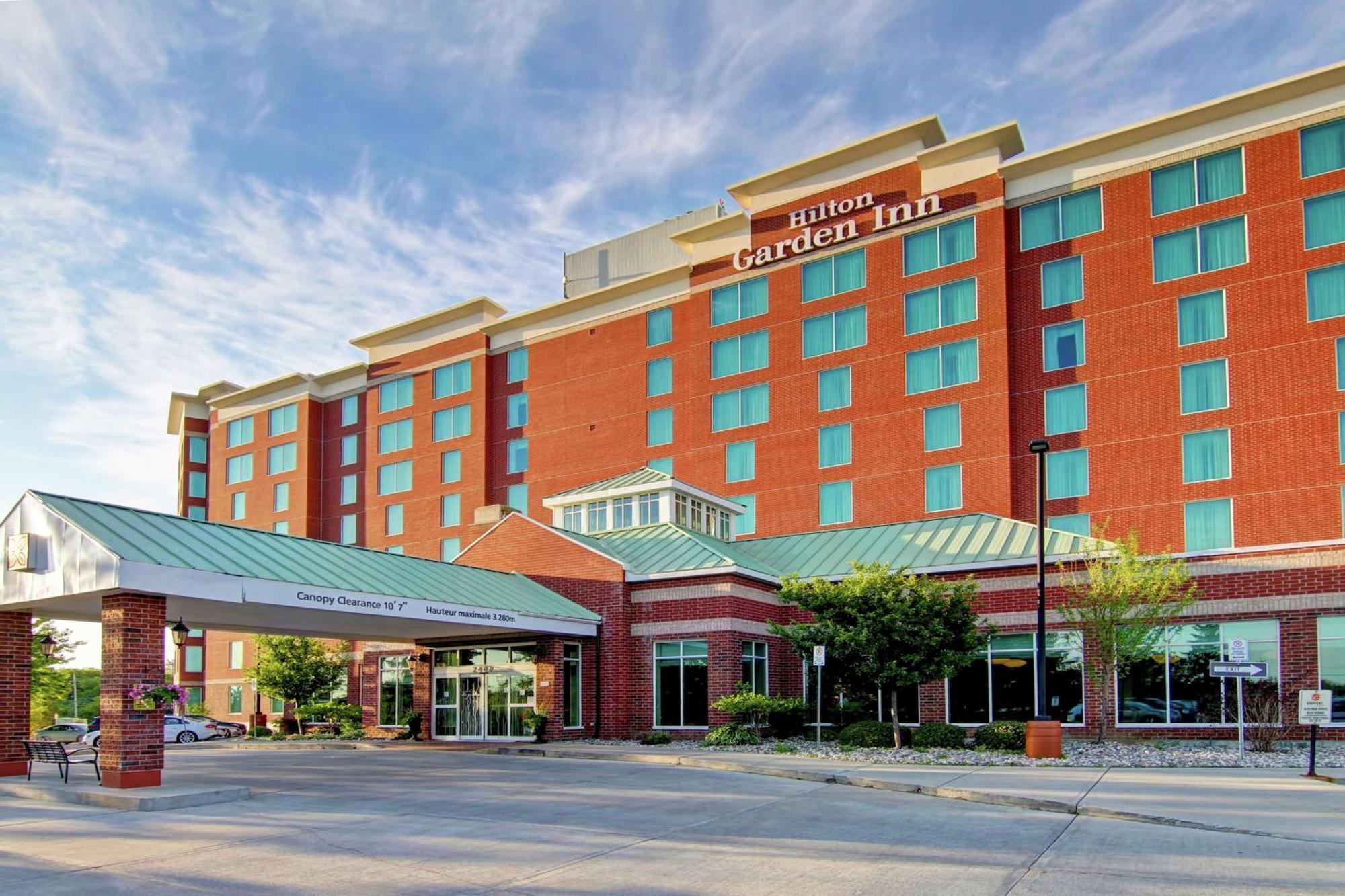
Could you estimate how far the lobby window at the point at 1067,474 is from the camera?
40.6 m

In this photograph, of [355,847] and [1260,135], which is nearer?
[355,847]

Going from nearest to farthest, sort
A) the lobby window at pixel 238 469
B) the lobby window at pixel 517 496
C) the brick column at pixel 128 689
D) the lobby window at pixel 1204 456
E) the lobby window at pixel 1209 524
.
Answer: the brick column at pixel 128 689
the lobby window at pixel 1209 524
the lobby window at pixel 1204 456
the lobby window at pixel 517 496
the lobby window at pixel 238 469

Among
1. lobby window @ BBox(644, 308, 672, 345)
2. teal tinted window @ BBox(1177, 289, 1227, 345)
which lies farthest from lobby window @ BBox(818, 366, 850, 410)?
teal tinted window @ BBox(1177, 289, 1227, 345)

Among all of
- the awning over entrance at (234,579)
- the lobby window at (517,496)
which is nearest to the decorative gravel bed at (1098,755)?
the awning over entrance at (234,579)

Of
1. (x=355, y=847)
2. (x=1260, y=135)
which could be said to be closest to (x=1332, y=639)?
(x=1260, y=135)

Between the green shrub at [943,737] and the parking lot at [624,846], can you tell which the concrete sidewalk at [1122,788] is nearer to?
the parking lot at [624,846]

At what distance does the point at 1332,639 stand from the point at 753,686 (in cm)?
1427

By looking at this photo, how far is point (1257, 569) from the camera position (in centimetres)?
2719

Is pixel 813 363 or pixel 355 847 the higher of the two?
pixel 813 363

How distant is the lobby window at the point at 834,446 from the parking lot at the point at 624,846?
27.5 meters

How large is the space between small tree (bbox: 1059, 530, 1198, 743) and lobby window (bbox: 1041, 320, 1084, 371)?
14.5 metres

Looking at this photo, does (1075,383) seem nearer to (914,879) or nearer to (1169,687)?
(1169,687)

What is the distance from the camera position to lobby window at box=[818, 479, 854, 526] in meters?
45.4

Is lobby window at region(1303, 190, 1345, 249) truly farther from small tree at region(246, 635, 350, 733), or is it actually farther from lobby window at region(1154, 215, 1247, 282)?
small tree at region(246, 635, 350, 733)
